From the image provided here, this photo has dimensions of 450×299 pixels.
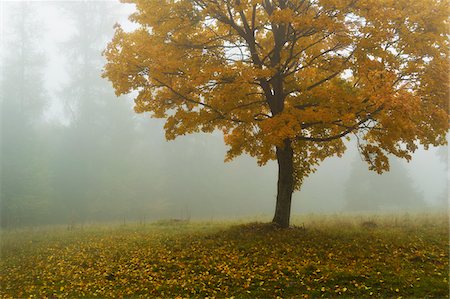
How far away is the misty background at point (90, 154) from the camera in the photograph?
30656 millimetres

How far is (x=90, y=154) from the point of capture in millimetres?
36844

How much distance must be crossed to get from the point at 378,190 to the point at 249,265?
39807mm

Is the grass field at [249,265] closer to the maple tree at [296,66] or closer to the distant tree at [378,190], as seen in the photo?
the maple tree at [296,66]

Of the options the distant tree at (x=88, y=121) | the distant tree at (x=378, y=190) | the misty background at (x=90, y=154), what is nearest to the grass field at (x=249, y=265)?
the misty background at (x=90, y=154)

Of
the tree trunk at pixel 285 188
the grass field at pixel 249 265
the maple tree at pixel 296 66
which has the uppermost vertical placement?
the maple tree at pixel 296 66

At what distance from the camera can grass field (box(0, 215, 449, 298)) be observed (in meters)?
7.11

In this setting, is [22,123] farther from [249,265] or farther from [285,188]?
[249,265]

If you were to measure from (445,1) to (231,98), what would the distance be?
608cm

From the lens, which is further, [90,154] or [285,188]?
[90,154]

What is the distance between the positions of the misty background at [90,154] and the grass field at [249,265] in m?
18.3

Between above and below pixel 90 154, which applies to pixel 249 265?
below

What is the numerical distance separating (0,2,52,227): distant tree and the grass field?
16618 mm

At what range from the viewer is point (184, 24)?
404 inches

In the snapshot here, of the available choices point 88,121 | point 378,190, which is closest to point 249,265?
point 88,121
